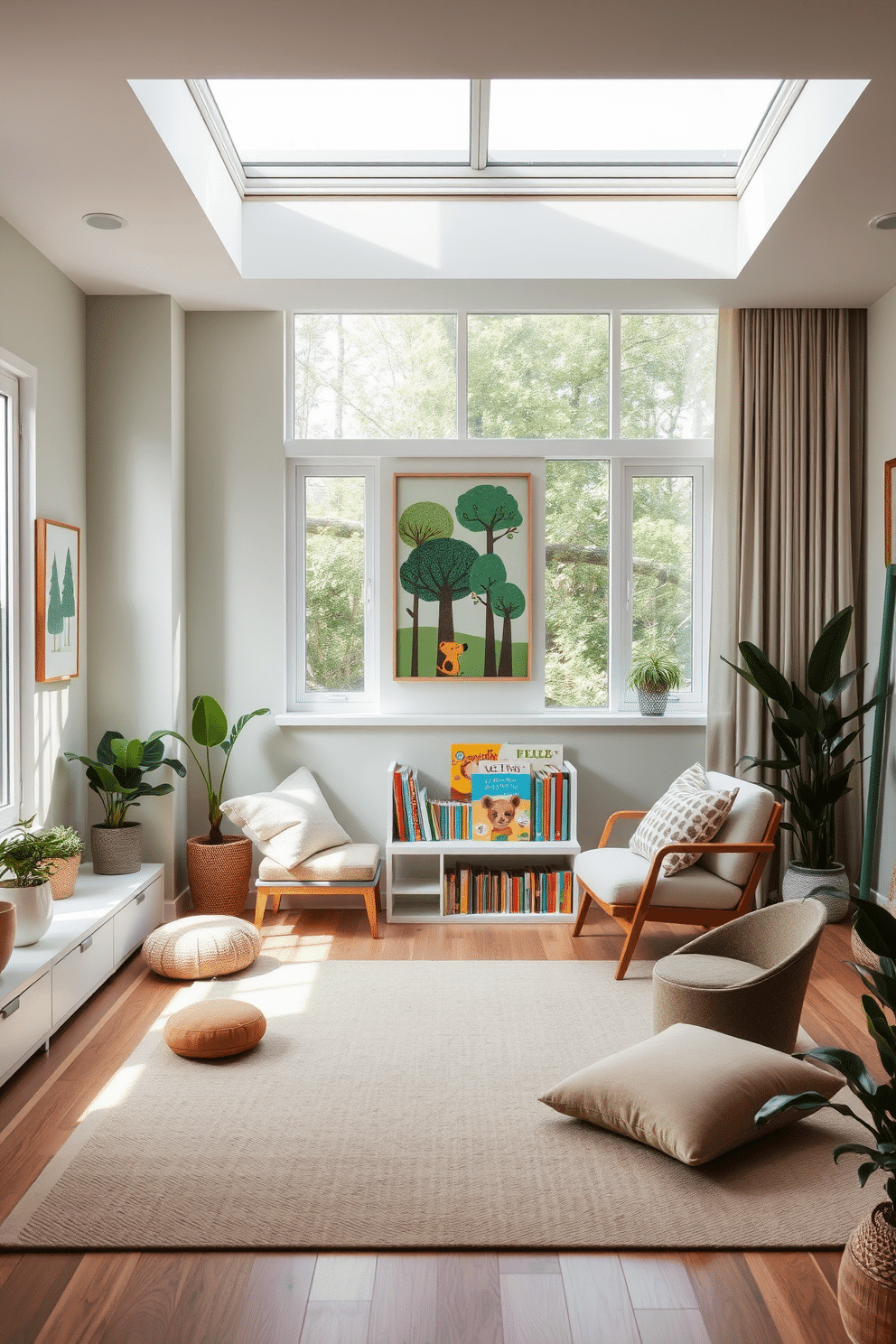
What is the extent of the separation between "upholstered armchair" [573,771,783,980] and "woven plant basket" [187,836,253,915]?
168 cm

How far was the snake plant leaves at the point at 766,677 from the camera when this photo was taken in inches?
179

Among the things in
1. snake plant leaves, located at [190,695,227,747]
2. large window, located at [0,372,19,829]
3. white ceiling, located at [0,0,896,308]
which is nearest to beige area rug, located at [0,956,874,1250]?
large window, located at [0,372,19,829]

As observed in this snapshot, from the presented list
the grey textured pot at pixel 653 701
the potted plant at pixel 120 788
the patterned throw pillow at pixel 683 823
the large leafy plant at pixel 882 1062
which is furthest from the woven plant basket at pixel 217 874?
the large leafy plant at pixel 882 1062

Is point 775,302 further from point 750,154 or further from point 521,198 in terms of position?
point 521,198

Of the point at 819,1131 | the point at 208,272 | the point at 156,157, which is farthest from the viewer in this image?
the point at 208,272

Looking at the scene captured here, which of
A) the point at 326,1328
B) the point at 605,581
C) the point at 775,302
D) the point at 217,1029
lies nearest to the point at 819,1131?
the point at 326,1328

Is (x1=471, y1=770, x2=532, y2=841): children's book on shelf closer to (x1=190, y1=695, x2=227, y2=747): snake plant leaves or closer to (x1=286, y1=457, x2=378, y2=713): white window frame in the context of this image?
(x1=286, y1=457, x2=378, y2=713): white window frame

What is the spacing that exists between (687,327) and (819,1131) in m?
3.81

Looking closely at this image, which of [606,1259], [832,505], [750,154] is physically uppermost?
[750,154]

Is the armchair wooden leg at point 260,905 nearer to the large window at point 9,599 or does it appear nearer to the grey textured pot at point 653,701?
the large window at point 9,599

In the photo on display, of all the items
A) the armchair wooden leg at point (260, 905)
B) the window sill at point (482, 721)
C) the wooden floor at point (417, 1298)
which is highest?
the window sill at point (482, 721)

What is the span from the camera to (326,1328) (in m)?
1.87

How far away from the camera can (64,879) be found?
3.79 metres

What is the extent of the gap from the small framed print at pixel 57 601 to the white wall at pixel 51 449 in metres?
0.06
